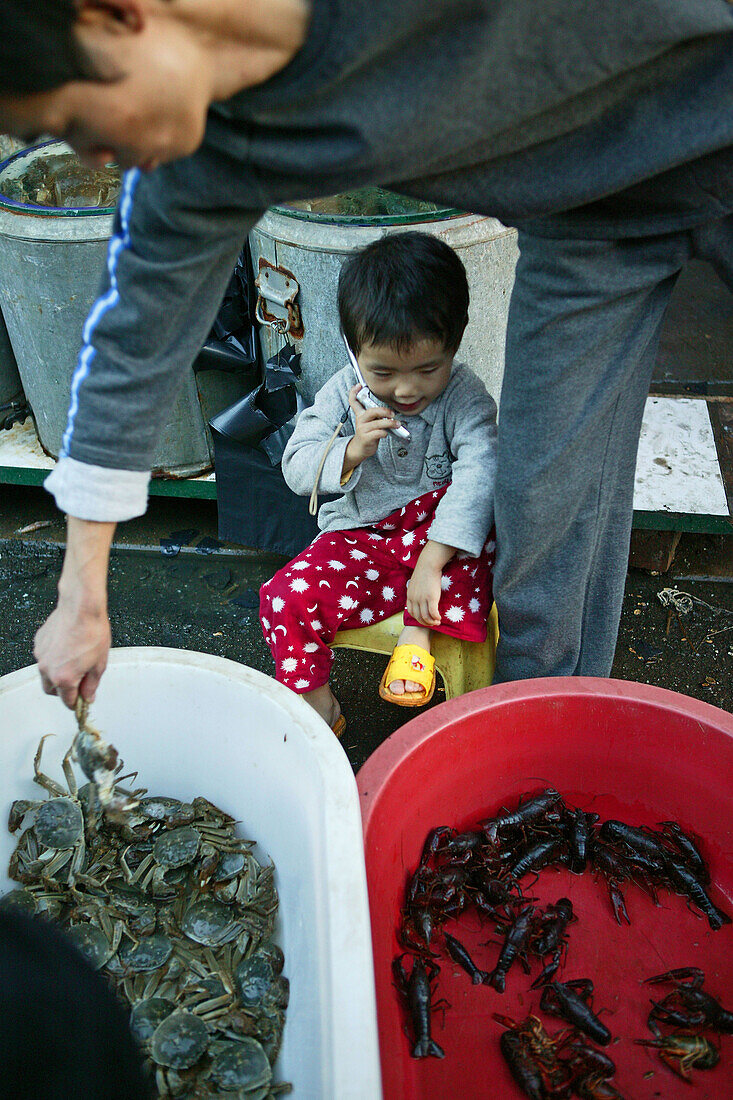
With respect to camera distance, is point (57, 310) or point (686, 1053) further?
point (57, 310)

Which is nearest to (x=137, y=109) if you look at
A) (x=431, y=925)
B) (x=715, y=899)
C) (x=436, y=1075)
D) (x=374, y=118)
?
(x=374, y=118)

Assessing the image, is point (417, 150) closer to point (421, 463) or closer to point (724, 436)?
point (421, 463)

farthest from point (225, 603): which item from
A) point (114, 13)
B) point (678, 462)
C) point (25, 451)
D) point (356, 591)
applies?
point (114, 13)

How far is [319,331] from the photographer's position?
2.61 meters

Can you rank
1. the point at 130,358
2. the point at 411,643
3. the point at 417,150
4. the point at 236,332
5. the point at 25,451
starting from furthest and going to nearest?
the point at 25,451 < the point at 236,332 < the point at 411,643 < the point at 130,358 < the point at 417,150

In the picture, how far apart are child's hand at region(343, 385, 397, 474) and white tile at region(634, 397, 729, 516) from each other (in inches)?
45.3

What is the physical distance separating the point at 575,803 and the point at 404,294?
1243 mm

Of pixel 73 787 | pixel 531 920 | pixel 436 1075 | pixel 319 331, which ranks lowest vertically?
pixel 436 1075

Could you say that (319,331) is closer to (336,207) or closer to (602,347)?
(336,207)

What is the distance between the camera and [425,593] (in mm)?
1947

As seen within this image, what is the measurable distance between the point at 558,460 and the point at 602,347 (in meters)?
0.23

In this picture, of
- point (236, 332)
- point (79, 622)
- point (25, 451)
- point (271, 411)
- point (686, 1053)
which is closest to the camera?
point (79, 622)

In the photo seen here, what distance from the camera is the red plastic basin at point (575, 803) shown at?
1.60m

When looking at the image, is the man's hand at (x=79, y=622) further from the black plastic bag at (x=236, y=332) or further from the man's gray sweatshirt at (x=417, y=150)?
the black plastic bag at (x=236, y=332)
